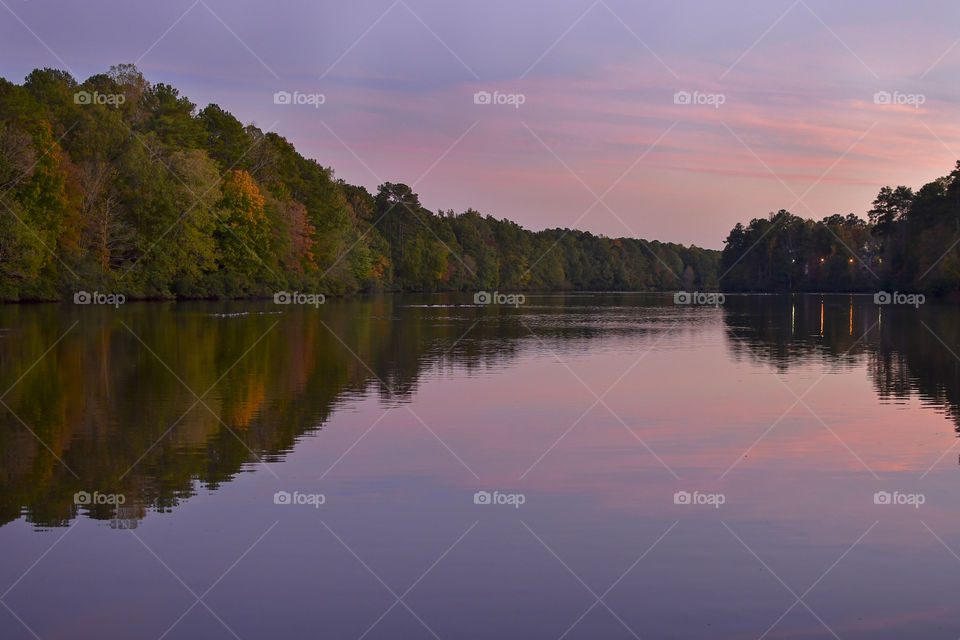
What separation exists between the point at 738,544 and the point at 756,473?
3.43 m

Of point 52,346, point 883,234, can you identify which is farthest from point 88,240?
point 883,234

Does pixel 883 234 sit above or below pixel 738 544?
above

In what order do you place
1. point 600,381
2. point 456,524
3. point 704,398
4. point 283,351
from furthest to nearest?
point 283,351 → point 600,381 → point 704,398 → point 456,524

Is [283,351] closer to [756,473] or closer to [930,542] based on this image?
[756,473]

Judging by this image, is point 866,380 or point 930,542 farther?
point 866,380

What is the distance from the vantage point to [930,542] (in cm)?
955
